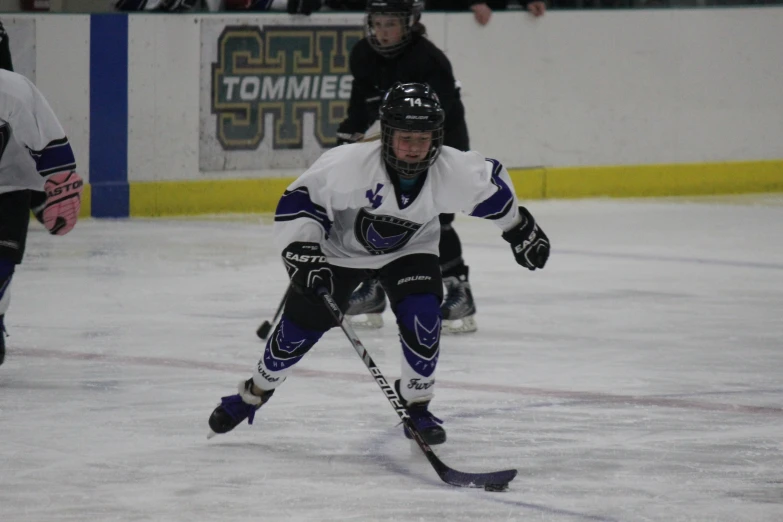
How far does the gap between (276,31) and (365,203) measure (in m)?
4.88

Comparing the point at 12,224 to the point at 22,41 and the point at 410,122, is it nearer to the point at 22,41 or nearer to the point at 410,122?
the point at 410,122

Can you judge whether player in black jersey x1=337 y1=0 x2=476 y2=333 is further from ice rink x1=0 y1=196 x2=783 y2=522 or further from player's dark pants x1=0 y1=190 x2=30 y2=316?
player's dark pants x1=0 y1=190 x2=30 y2=316

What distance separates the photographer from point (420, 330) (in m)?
Answer: 3.57

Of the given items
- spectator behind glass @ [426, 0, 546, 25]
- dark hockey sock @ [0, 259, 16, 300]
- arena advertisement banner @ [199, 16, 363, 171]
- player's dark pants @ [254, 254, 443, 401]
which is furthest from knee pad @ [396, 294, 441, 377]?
spectator behind glass @ [426, 0, 546, 25]

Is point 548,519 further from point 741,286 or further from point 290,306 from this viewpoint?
point 741,286

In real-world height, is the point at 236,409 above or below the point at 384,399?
above

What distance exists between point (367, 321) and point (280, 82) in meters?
3.16

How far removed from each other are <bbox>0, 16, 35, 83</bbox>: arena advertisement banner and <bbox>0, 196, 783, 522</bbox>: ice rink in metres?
0.91

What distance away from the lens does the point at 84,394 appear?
422cm

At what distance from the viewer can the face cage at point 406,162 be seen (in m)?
3.47

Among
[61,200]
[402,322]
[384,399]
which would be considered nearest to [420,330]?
[402,322]

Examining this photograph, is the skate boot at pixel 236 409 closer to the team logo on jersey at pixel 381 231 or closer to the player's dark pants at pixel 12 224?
the team logo on jersey at pixel 381 231

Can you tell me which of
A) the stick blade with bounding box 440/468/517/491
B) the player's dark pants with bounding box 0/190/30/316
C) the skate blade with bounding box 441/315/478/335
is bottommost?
the skate blade with bounding box 441/315/478/335

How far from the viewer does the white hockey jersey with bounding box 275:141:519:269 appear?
352cm
